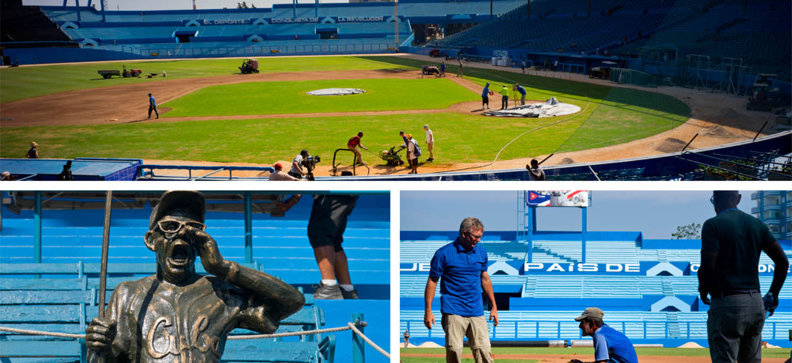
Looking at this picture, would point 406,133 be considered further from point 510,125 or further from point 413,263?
point 413,263

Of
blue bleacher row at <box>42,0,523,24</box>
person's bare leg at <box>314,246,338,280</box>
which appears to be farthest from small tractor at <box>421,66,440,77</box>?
person's bare leg at <box>314,246,338,280</box>

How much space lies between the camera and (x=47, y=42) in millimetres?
15422

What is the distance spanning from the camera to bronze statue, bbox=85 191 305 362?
4.09 m

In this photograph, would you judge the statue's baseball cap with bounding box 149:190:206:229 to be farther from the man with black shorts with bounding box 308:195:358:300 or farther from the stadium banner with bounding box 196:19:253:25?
the stadium banner with bounding box 196:19:253:25

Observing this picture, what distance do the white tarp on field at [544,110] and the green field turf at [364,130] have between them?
0.49ft

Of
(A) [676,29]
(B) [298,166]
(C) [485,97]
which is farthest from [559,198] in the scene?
(C) [485,97]

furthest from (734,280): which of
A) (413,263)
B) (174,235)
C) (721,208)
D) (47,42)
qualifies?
(47,42)

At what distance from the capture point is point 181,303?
4215 mm

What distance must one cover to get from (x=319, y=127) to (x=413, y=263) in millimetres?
9894

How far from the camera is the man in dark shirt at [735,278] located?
4.85 m

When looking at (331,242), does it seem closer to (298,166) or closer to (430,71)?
(298,166)

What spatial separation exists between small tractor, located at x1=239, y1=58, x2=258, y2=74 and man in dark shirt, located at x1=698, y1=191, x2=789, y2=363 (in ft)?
45.0

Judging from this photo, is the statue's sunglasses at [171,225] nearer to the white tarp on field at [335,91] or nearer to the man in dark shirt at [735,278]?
the man in dark shirt at [735,278]

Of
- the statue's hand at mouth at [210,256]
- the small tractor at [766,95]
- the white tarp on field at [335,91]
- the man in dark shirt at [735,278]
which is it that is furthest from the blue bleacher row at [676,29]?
the statue's hand at mouth at [210,256]
